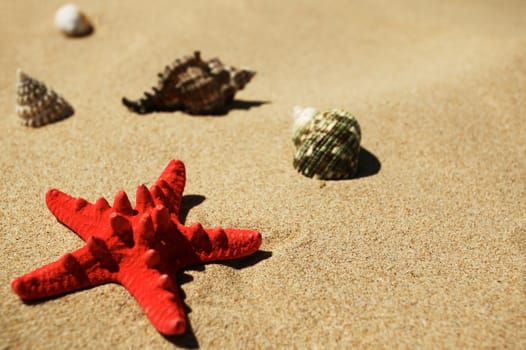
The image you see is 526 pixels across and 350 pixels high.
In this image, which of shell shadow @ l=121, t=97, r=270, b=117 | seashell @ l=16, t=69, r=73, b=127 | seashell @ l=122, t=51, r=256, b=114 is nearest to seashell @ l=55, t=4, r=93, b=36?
seashell @ l=16, t=69, r=73, b=127

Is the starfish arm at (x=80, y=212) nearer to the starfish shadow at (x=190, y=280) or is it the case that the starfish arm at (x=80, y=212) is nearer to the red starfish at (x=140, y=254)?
the red starfish at (x=140, y=254)

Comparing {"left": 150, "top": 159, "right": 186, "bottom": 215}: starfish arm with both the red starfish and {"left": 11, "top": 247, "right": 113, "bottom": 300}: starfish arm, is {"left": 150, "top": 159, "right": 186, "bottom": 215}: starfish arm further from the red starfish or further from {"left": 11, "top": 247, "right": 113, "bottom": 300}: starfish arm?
{"left": 11, "top": 247, "right": 113, "bottom": 300}: starfish arm

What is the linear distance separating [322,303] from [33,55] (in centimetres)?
536

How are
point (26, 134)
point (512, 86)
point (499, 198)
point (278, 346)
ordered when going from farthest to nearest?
point (512, 86) → point (26, 134) → point (499, 198) → point (278, 346)

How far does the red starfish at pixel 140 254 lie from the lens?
2.41 m

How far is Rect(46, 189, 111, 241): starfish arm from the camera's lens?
2.79 meters

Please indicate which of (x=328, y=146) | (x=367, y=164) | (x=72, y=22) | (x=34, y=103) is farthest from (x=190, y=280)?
(x=72, y=22)

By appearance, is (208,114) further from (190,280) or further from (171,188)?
(190,280)

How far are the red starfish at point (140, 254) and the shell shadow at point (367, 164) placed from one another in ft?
4.74

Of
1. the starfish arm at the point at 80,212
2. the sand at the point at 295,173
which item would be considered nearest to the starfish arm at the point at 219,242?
the sand at the point at 295,173

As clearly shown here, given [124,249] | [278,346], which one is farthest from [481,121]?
[124,249]

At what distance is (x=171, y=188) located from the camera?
310 cm

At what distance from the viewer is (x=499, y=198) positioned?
11.9 feet

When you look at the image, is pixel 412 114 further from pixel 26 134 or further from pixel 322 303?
pixel 26 134
